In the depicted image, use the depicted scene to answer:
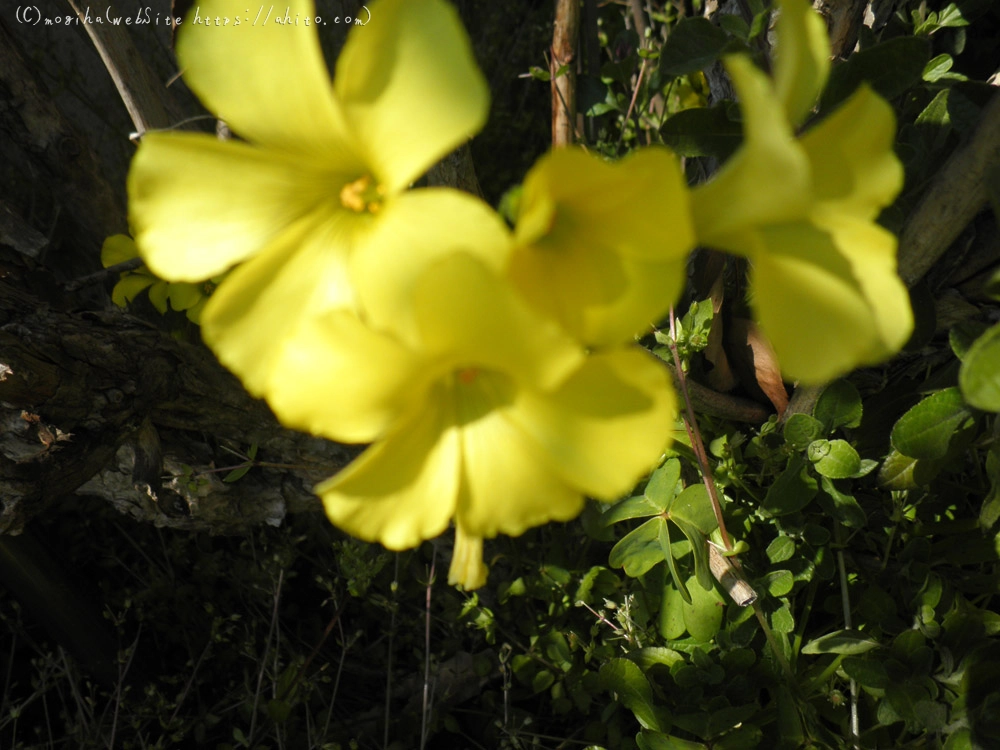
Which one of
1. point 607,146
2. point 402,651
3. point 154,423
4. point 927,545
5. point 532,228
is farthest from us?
point 402,651

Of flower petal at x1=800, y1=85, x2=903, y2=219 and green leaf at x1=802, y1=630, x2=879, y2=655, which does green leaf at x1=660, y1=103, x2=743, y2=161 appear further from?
green leaf at x1=802, y1=630, x2=879, y2=655

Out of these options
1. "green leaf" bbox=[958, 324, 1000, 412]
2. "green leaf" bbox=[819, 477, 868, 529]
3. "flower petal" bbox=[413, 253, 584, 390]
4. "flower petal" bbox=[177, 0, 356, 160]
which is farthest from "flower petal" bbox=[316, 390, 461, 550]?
"green leaf" bbox=[819, 477, 868, 529]

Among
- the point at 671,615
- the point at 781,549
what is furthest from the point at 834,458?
the point at 671,615

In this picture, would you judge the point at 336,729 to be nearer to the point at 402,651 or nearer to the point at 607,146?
the point at 402,651

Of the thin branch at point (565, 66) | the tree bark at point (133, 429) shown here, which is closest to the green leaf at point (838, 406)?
the thin branch at point (565, 66)

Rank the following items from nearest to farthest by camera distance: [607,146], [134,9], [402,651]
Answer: [607,146]
[134,9]
[402,651]

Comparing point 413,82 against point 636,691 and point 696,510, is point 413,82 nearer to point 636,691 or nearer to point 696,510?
point 696,510

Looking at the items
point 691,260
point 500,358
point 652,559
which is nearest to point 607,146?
point 691,260
